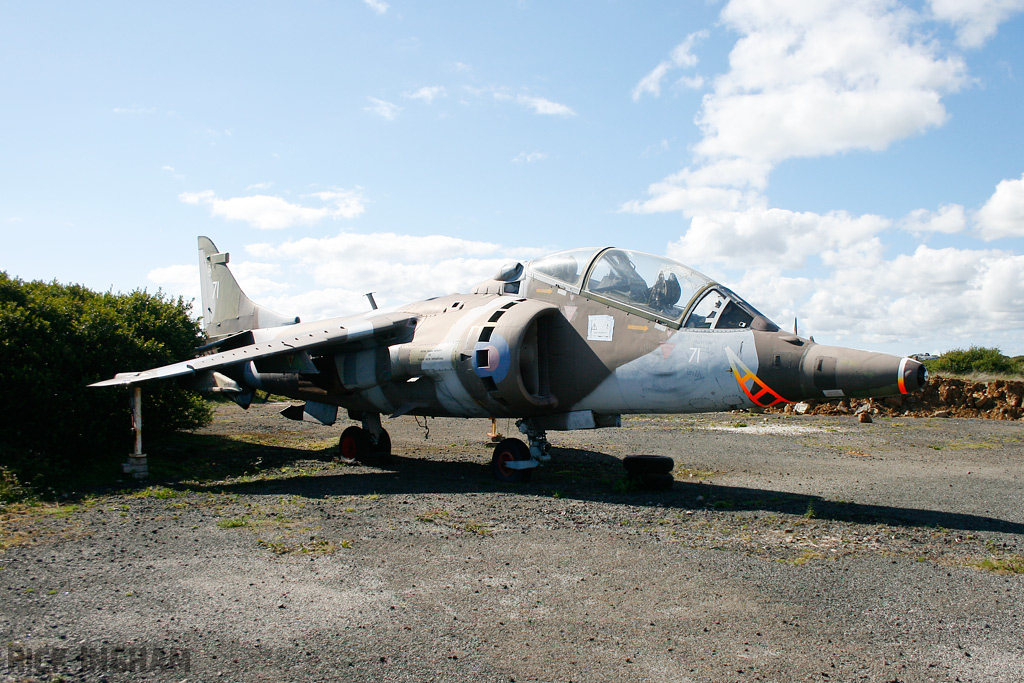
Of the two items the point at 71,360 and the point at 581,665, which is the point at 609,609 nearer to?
the point at 581,665

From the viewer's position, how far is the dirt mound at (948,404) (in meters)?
22.8

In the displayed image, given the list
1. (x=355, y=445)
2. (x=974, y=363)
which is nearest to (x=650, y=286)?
(x=355, y=445)

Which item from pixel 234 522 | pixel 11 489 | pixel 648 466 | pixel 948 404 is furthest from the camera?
pixel 948 404

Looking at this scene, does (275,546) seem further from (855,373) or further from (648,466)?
(855,373)

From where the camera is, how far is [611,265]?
9.41 m

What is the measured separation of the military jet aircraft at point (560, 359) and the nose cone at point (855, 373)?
1 cm

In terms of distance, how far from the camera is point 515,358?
882cm

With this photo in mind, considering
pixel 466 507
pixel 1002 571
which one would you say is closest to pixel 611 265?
pixel 466 507

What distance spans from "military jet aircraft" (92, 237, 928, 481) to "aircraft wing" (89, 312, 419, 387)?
0.09 ft

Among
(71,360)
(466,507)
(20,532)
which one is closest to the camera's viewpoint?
(20,532)

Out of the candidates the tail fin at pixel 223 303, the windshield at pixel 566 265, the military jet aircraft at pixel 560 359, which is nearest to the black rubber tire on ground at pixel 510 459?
the military jet aircraft at pixel 560 359

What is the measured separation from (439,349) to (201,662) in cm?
610

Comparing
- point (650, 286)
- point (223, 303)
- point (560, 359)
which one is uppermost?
point (223, 303)

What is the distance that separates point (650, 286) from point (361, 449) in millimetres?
6363
